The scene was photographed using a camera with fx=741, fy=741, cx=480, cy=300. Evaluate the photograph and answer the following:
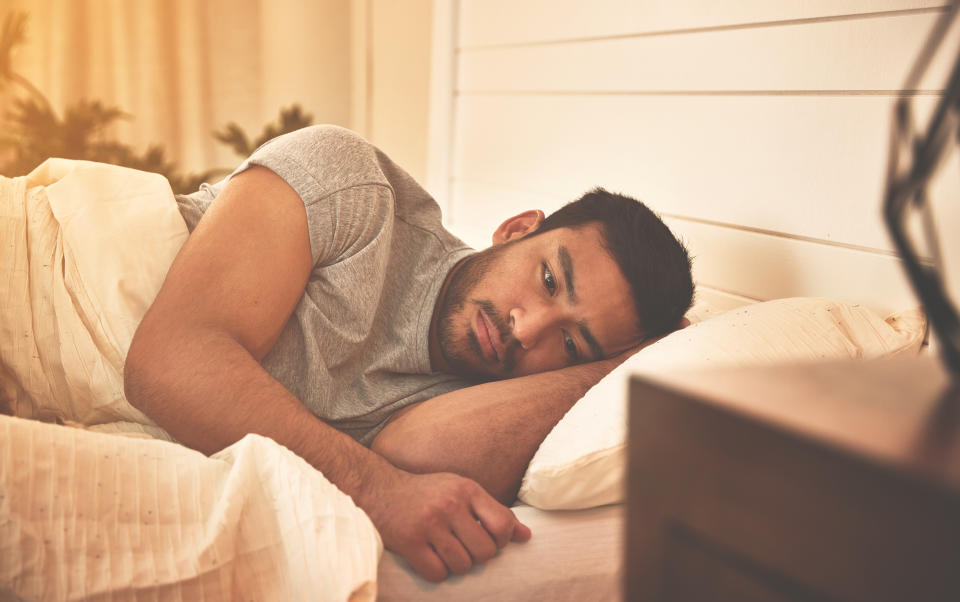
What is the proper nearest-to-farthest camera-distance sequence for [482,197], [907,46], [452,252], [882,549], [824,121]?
[882,549], [907,46], [824,121], [452,252], [482,197]

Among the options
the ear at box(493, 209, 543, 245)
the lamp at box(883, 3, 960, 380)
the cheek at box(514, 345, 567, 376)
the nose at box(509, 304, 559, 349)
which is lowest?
the cheek at box(514, 345, 567, 376)

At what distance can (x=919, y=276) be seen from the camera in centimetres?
37

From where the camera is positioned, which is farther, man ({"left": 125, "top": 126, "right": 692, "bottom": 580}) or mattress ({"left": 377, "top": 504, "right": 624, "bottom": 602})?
man ({"left": 125, "top": 126, "right": 692, "bottom": 580})

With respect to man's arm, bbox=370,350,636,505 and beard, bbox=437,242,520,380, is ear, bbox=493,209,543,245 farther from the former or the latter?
man's arm, bbox=370,350,636,505

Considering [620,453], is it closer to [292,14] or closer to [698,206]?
[698,206]

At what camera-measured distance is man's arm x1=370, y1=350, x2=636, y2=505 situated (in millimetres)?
1023

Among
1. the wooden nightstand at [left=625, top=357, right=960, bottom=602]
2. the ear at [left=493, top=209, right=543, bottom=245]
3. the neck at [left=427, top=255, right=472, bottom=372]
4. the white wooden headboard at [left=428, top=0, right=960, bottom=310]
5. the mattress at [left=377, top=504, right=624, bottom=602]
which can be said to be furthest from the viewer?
the ear at [left=493, top=209, right=543, bottom=245]

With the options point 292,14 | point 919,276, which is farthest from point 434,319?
point 292,14

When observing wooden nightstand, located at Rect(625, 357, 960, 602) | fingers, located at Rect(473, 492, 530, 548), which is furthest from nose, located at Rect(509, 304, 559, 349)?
wooden nightstand, located at Rect(625, 357, 960, 602)

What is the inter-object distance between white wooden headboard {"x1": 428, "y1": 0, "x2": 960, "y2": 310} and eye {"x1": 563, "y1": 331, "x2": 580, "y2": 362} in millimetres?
399

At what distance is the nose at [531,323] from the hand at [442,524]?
337 mm

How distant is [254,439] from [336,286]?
0.37 m

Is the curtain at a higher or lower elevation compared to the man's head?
higher

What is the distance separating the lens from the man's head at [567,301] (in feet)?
4.04
